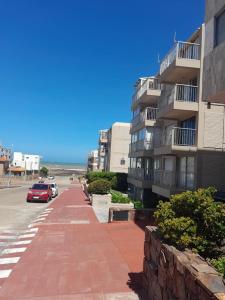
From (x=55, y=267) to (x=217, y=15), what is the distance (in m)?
9.67

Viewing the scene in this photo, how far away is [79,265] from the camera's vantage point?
419 inches

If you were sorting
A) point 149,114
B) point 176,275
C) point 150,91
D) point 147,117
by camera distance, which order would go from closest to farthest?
1. point 176,275
2. point 150,91
3. point 147,117
4. point 149,114

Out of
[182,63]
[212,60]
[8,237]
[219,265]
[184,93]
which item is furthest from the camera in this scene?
[184,93]

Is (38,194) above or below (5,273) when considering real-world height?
above

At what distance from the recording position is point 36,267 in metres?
10.4

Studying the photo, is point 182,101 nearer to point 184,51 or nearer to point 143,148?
point 184,51

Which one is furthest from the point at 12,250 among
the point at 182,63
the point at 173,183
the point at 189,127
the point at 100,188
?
the point at 100,188

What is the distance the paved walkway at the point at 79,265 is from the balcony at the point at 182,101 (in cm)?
678

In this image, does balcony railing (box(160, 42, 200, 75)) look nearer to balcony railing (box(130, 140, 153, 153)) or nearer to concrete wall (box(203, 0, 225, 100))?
concrete wall (box(203, 0, 225, 100))

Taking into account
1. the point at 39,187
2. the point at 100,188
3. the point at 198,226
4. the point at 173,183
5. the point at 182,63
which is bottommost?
the point at 39,187

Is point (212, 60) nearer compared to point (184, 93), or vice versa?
point (212, 60)

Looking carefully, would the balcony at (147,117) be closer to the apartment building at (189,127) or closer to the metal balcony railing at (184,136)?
the apartment building at (189,127)

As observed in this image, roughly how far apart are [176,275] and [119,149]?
2247 inches

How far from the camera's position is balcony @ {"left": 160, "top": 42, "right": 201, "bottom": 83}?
755 inches
